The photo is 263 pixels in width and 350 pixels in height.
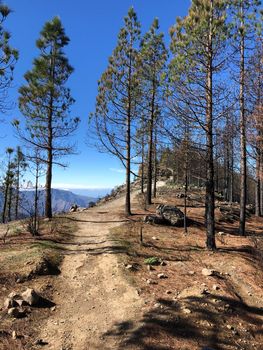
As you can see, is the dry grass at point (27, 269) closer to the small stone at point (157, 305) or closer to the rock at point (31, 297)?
the rock at point (31, 297)

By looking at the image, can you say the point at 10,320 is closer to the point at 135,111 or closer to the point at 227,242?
the point at 227,242

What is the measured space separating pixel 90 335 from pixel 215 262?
597cm

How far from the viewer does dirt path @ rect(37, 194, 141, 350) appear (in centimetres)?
597

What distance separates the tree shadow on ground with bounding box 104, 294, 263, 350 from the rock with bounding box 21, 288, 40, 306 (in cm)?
208

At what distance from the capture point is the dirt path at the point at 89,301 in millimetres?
5973

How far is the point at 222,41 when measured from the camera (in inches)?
445

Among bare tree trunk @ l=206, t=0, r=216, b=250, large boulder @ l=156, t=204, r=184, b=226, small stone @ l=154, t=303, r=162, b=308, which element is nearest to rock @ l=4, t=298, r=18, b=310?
A: small stone @ l=154, t=303, r=162, b=308

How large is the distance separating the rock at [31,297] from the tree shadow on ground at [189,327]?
2.08 meters

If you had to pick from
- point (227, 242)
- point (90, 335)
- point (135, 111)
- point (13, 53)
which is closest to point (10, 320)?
point (90, 335)

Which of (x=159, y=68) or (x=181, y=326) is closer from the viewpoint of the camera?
(x=181, y=326)

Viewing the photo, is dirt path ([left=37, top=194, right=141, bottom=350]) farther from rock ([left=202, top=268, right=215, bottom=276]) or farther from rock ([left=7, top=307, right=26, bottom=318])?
rock ([left=202, top=268, right=215, bottom=276])

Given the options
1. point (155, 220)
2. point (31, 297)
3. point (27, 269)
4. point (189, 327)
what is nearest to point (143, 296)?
point (189, 327)

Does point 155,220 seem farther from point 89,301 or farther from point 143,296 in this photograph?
point 89,301

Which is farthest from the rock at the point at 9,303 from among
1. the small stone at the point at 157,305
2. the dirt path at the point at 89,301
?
the small stone at the point at 157,305
